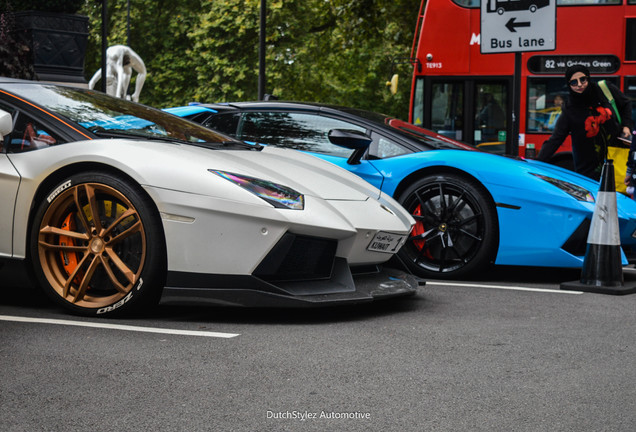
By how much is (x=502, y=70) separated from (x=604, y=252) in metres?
8.20

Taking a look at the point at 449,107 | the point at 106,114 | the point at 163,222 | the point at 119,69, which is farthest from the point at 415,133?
the point at 119,69

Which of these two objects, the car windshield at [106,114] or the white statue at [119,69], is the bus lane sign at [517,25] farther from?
the white statue at [119,69]

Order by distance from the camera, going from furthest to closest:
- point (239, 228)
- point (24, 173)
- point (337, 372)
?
point (24, 173)
point (239, 228)
point (337, 372)

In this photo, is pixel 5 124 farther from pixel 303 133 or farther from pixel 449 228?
pixel 449 228

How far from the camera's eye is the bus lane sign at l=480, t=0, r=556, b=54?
8.32 metres

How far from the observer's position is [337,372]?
3574 mm

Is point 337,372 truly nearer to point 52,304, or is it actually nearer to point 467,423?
point 467,423

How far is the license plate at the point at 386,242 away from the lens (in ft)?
15.9

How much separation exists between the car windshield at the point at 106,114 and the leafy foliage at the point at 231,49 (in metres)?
23.3

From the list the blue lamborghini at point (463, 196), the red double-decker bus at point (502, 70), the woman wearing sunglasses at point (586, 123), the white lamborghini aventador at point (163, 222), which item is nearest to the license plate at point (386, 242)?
the white lamborghini aventador at point (163, 222)

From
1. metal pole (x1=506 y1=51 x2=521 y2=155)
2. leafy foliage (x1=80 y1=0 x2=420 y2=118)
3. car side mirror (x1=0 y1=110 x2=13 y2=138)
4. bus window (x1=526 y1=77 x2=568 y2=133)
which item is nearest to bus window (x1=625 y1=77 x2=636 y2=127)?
bus window (x1=526 y1=77 x2=568 y2=133)

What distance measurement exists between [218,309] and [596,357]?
2.03 meters

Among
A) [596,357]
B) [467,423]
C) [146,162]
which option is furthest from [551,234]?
[467,423]

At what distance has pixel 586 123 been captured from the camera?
841 cm
